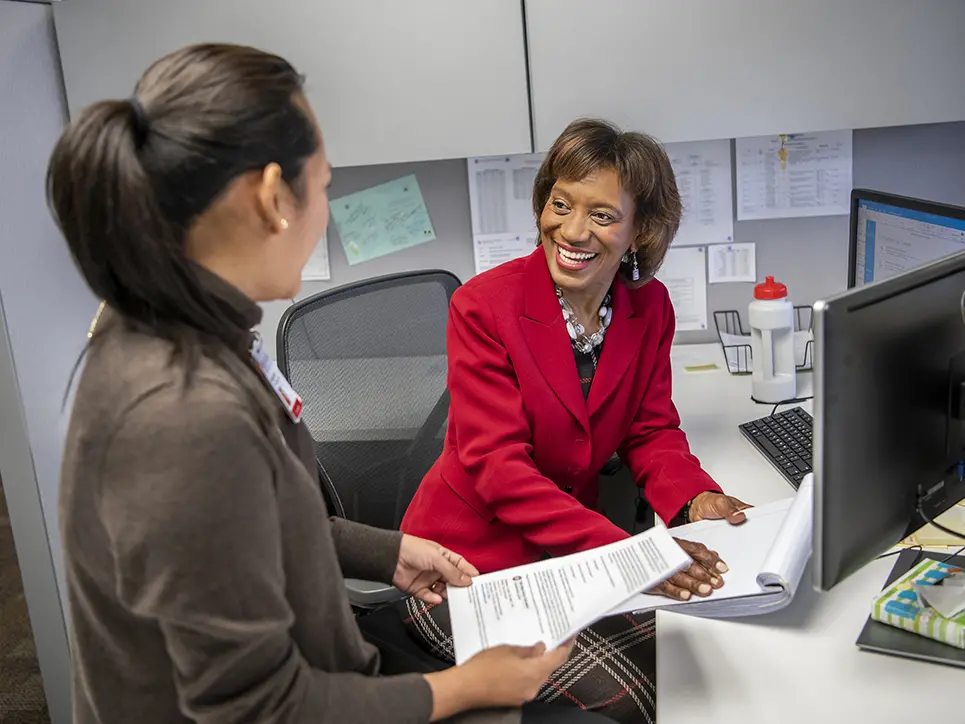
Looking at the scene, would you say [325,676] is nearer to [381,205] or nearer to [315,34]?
[315,34]

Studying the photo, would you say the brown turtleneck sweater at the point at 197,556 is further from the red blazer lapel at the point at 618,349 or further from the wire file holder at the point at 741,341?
the wire file holder at the point at 741,341

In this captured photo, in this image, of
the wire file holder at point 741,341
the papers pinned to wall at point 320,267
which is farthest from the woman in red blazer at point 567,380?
the papers pinned to wall at point 320,267

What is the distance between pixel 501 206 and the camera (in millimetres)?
2264

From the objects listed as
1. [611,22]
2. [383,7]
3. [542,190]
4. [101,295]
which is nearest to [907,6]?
[611,22]

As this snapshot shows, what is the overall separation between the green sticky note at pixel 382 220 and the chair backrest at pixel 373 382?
49 centimetres

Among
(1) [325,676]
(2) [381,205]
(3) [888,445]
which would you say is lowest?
(1) [325,676]

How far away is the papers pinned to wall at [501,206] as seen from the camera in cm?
223

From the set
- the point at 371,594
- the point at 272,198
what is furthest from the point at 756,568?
the point at 272,198

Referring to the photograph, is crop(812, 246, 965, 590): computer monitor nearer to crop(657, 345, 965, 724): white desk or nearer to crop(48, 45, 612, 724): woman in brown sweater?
crop(657, 345, 965, 724): white desk

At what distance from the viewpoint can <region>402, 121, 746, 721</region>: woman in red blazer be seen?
1436 mm

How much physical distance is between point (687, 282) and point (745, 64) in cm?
62

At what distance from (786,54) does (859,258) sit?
41 cm

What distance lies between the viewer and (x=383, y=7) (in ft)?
5.88

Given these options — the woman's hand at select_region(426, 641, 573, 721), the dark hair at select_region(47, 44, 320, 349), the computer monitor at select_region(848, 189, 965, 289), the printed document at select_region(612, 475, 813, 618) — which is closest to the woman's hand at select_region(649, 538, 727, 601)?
the printed document at select_region(612, 475, 813, 618)
